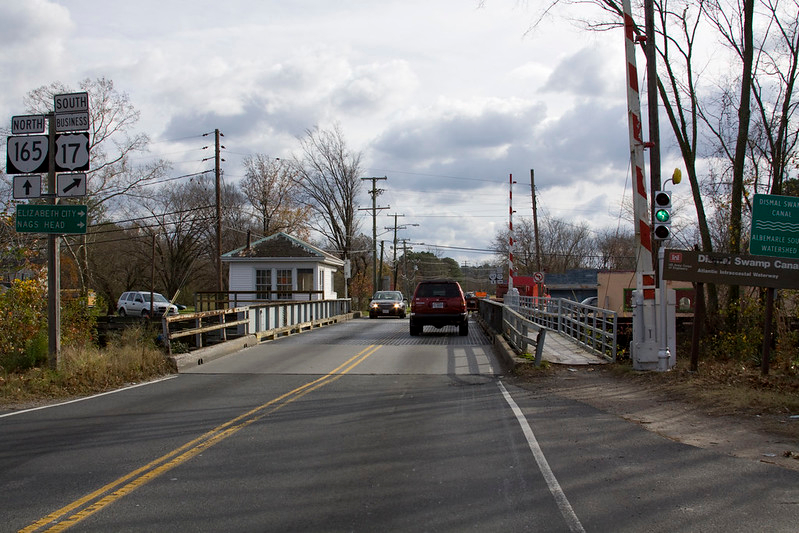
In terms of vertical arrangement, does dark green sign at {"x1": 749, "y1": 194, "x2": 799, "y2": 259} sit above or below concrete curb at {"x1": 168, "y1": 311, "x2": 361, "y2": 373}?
above

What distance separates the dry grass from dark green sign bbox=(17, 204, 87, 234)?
8.27ft

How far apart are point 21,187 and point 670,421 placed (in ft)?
38.7

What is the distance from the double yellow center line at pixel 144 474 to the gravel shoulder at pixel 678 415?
15.7ft

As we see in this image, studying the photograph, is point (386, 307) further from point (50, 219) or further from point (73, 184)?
point (50, 219)

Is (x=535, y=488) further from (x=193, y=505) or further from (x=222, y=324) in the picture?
(x=222, y=324)

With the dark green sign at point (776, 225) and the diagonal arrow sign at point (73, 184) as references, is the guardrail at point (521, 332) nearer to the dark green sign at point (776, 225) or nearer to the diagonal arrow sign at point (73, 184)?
the dark green sign at point (776, 225)

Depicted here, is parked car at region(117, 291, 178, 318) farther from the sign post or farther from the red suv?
the sign post

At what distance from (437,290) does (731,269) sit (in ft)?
42.4

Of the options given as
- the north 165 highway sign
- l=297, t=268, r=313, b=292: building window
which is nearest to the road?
the north 165 highway sign

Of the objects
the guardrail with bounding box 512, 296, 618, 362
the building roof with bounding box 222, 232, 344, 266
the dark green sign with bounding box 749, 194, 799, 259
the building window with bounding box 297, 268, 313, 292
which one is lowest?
the guardrail with bounding box 512, 296, 618, 362

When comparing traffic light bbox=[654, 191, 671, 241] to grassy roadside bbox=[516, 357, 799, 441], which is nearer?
grassy roadside bbox=[516, 357, 799, 441]

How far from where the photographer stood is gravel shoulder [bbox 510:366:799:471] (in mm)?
7383

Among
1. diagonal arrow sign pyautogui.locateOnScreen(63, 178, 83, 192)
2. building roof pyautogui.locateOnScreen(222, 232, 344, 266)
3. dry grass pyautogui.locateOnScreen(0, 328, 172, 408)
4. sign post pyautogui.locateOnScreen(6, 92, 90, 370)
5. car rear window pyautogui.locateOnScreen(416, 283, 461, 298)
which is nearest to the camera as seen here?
dry grass pyautogui.locateOnScreen(0, 328, 172, 408)

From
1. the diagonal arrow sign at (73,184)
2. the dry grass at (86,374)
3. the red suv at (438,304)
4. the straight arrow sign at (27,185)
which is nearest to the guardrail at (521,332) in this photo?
the red suv at (438,304)
